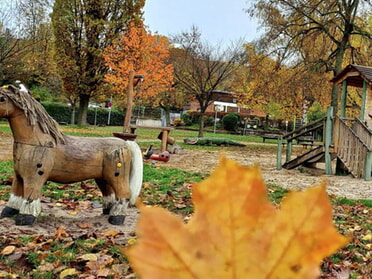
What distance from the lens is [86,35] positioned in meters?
22.7

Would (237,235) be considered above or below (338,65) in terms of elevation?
below

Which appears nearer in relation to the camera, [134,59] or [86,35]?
[86,35]

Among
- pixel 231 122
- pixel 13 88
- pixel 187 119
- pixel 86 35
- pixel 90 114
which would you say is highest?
pixel 86 35

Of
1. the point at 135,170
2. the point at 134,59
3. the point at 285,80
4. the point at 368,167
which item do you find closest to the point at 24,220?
the point at 135,170

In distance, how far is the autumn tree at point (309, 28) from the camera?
16125 millimetres

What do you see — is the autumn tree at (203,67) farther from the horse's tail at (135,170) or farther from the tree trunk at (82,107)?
the horse's tail at (135,170)

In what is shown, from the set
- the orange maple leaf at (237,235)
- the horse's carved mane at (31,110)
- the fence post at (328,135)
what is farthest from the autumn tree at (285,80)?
the orange maple leaf at (237,235)

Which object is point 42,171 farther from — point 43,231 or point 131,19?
point 131,19

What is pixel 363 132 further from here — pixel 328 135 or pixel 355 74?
pixel 355 74

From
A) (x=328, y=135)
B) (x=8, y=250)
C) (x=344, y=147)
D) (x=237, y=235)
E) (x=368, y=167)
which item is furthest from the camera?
(x=328, y=135)

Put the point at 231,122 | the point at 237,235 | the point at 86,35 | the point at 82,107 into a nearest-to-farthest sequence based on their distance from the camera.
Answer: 1. the point at 237,235
2. the point at 86,35
3. the point at 82,107
4. the point at 231,122

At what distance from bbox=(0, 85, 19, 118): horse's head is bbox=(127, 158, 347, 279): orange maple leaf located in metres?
3.68

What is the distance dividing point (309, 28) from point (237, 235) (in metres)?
18.4

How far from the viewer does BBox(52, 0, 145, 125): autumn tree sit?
2231cm
